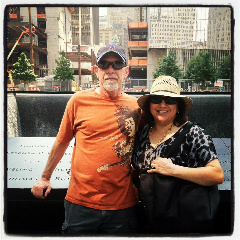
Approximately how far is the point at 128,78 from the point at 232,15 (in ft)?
2.61

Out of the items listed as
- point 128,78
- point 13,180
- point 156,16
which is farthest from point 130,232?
point 156,16

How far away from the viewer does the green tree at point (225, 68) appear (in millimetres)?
1915

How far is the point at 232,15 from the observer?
6.05 feet

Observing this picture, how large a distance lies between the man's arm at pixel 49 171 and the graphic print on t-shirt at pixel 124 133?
1.15 ft

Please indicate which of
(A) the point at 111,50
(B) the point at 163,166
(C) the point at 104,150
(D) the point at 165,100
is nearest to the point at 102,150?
(C) the point at 104,150

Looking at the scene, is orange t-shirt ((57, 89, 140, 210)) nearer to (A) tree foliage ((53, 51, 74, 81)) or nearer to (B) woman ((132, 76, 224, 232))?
(B) woman ((132, 76, 224, 232))

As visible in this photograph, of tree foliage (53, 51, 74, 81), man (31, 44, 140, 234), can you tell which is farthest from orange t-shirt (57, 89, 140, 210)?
tree foliage (53, 51, 74, 81)

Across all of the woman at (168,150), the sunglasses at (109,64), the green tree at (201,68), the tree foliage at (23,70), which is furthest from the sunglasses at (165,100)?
the tree foliage at (23,70)

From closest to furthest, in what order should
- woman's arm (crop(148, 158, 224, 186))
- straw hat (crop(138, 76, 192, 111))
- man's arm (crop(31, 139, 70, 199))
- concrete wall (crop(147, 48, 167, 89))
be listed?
1. woman's arm (crop(148, 158, 224, 186))
2. straw hat (crop(138, 76, 192, 111))
3. man's arm (crop(31, 139, 70, 199))
4. concrete wall (crop(147, 48, 167, 89))

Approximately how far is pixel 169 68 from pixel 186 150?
2.16 feet

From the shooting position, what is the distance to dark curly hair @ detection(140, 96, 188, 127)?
65.0 inches

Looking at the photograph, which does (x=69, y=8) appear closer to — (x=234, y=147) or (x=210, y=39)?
(x=210, y=39)

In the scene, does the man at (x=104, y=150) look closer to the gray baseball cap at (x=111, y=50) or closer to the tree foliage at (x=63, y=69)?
the gray baseball cap at (x=111, y=50)

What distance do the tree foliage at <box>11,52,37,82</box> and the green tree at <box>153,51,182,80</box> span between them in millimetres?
867
